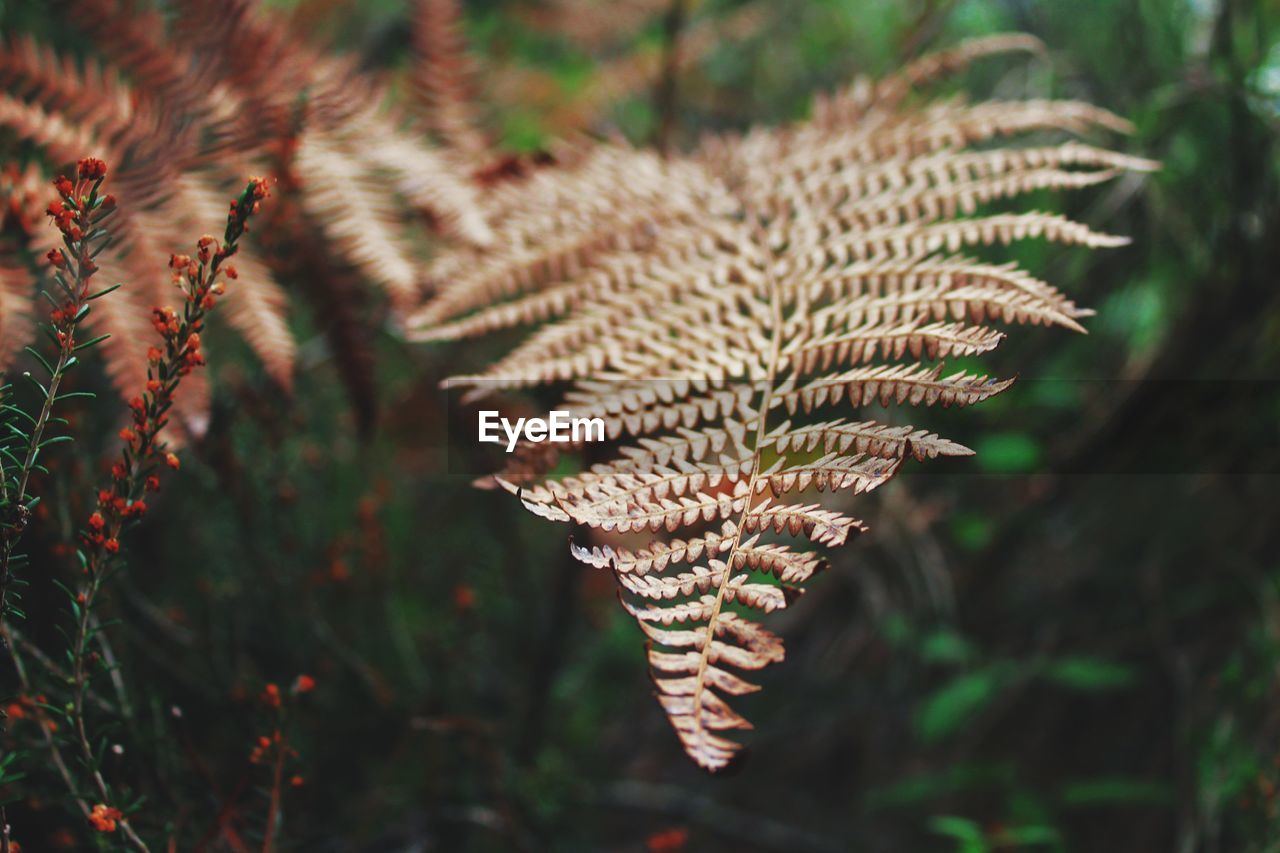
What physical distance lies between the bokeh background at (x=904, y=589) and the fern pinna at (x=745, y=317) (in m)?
0.36

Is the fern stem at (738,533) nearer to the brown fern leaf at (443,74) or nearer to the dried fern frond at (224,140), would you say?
the dried fern frond at (224,140)

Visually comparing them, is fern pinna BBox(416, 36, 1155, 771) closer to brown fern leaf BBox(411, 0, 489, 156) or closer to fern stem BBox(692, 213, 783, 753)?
fern stem BBox(692, 213, 783, 753)

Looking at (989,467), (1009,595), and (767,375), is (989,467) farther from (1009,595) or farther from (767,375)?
(767,375)

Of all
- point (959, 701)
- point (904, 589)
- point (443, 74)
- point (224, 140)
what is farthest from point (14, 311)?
point (904, 589)

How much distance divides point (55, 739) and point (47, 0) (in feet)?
3.27

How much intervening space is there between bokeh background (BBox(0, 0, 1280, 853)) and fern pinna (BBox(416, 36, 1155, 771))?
14.4 inches

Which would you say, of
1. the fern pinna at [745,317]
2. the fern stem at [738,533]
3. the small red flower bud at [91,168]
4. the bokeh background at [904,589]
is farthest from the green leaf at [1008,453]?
the small red flower bud at [91,168]

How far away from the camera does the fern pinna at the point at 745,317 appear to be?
59 cm

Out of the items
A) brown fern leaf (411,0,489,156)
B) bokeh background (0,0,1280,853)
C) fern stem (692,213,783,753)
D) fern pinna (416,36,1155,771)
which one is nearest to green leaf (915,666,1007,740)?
bokeh background (0,0,1280,853)

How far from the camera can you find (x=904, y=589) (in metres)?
1.93

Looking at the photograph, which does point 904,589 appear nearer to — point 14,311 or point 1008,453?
point 1008,453

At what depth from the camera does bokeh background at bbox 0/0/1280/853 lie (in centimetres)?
133

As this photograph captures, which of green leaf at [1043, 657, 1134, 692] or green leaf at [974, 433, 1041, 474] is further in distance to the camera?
green leaf at [974, 433, 1041, 474]

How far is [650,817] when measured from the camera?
1729 mm
